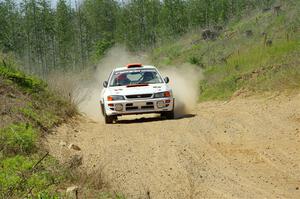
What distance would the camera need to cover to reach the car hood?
47.1 feet

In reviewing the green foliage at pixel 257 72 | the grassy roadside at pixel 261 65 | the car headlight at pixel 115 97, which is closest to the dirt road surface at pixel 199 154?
the car headlight at pixel 115 97

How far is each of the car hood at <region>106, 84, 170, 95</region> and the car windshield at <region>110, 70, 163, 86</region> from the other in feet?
1.96

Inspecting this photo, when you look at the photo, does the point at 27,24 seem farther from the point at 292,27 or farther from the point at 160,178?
the point at 160,178

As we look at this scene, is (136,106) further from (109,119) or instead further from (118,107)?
(109,119)

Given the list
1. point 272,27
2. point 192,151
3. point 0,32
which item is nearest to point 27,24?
point 0,32

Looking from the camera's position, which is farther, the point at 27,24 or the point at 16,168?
the point at 27,24

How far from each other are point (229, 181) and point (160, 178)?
90 centimetres

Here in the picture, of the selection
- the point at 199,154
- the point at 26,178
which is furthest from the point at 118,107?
the point at 26,178

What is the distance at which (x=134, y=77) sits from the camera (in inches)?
620

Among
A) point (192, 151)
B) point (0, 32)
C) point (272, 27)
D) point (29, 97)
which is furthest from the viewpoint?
point (0, 32)

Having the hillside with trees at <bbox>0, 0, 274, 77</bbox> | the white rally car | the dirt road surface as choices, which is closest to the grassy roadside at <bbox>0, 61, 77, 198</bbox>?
the dirt road surface

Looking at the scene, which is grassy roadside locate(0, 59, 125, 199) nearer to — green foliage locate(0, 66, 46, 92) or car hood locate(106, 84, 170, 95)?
green foliage locate(0, 66, 46, 92)

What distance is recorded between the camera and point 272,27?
89.0ft

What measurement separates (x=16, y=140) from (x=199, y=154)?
284 centimetres
